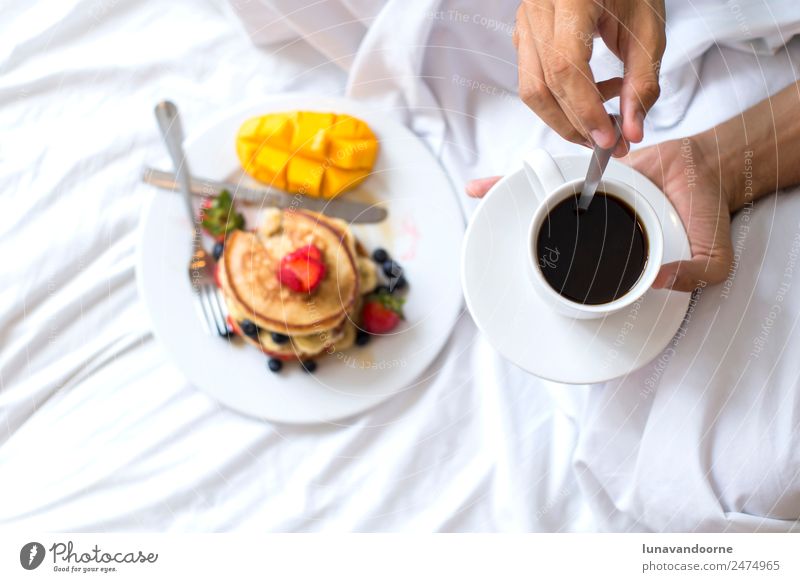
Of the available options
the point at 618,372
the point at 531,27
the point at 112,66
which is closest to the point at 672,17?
the point at 531,27

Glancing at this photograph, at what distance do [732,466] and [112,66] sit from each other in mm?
487

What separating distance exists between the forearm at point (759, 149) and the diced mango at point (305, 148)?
0.22 metres

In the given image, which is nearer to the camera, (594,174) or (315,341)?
(594,174)

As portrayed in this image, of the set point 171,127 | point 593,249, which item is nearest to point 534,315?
point 593,249

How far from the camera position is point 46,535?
1.13 feet

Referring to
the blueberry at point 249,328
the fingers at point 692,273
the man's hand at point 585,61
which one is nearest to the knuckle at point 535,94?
the man's hand at point 585,61

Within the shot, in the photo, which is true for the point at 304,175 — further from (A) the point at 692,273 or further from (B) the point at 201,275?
(A) the point at 692,273

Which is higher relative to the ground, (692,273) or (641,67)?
(641,67)

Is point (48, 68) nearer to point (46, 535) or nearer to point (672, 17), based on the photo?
point (46, 535)

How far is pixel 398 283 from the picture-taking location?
1.38ft

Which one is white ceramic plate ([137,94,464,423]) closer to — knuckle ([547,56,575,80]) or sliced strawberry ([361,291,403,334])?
sliced strawberry ([361,291,403,334])

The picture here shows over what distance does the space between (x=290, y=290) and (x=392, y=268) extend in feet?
0.24

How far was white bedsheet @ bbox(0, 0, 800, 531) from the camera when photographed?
1.14 ft

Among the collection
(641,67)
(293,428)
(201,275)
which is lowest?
(293,428)
